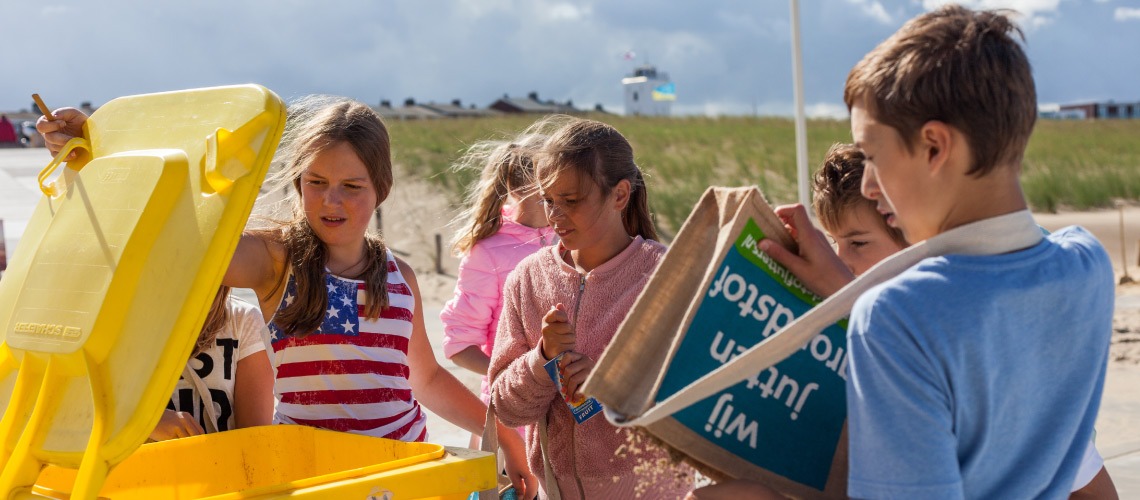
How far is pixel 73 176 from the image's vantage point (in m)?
1.88

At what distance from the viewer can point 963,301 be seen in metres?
1.19

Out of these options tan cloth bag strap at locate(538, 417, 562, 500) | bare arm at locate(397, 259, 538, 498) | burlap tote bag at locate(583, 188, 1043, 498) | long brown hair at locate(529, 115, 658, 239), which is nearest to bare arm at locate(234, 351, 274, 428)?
bare arm at locate(397, 259, 538, 498)

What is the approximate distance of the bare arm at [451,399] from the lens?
2752mm

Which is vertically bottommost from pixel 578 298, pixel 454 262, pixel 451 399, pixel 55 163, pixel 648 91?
pixel 648 91

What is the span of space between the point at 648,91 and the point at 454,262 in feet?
315

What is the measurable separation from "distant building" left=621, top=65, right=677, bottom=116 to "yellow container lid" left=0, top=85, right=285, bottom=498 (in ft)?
351

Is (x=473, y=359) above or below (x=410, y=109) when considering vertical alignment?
above

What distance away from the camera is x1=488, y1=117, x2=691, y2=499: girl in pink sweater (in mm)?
2342

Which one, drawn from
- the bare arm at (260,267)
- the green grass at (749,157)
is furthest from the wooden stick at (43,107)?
the green grass at (749,157)

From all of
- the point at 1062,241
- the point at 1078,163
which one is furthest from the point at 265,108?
the point at 1078,163

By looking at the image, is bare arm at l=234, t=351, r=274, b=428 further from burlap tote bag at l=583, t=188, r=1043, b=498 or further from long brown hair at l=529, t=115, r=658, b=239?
burlap tote bag at l=583, t=188, r=1043, b=498

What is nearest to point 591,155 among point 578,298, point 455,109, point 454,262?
point 578,298

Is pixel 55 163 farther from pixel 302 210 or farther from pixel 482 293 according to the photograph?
pixel 482 293

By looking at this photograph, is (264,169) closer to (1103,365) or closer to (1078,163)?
(1103,365)
